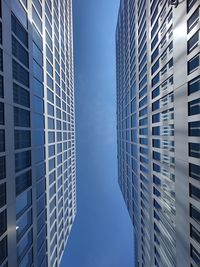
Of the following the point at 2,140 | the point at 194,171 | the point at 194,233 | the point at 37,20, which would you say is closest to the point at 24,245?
the point at 2,140

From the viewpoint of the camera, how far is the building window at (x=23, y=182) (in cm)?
2112

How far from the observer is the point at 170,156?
21375mm

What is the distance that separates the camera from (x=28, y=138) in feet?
80.6

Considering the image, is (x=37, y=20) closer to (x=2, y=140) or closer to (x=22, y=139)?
(x=22, y=139)

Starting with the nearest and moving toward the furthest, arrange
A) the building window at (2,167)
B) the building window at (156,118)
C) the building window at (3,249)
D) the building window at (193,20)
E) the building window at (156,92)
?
1. the building window at (193,20)
2. the building window at (3,249)
3. the building window at (2,167)
4. the building window at (156,92)
5. the building window at (156,118)

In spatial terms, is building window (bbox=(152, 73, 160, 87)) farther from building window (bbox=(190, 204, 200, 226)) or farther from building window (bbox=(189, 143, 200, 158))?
building window (bbox=(190, 204, 200, 226))

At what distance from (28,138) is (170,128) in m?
15.7

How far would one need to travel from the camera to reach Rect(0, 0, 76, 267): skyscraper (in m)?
18.3

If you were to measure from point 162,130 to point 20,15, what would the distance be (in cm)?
1957

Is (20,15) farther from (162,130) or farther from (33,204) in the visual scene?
(33,204)

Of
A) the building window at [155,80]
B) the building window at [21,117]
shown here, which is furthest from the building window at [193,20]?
the building window at [21,117]

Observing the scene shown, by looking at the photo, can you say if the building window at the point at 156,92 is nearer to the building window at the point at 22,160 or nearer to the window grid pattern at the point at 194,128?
the window grid pattern at the point at 194,128

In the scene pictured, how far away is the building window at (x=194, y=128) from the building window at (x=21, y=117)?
1586 cm

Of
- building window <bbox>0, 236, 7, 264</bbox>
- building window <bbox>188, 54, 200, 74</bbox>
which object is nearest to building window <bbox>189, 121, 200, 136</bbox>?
building window <bbox>188, 54, 200, 74</bbox>
